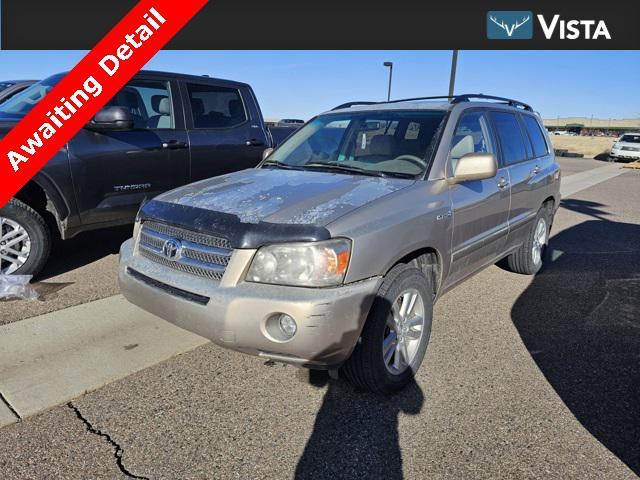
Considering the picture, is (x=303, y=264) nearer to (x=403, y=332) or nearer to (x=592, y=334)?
(x=403, y=332)

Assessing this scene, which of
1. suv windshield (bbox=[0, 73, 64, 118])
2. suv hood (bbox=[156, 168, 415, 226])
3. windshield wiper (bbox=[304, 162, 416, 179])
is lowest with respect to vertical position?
suv hood (bbox=[156, 168, 415, 226])

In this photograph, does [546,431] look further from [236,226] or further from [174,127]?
[174,127]

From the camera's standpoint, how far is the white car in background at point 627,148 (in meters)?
24.2

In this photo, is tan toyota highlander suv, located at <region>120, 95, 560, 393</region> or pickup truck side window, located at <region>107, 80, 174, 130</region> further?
pickup truck side window, located at <region>107, 80, 174, 130</region>

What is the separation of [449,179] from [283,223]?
4.42ft

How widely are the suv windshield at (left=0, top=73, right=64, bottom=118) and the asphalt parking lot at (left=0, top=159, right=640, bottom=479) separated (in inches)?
71.7

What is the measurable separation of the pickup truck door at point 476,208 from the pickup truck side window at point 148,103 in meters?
3.17

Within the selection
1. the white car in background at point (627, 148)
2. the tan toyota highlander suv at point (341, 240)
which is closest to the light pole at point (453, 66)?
the tan toyota highlander suv at point (341, 240)

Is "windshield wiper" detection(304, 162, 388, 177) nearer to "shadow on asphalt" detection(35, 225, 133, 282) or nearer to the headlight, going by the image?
the headlight

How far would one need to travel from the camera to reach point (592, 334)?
3660mm

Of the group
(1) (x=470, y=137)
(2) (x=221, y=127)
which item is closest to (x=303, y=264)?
(1) (x=470, y=137)

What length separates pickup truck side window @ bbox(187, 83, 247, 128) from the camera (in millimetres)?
5391

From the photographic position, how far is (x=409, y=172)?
316 centimetres

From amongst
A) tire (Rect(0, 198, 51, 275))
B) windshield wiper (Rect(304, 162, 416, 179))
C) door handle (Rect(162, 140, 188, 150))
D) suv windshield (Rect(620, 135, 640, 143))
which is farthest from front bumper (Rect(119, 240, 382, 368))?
suv windshield (Rect(620, 135, 640, 143))
